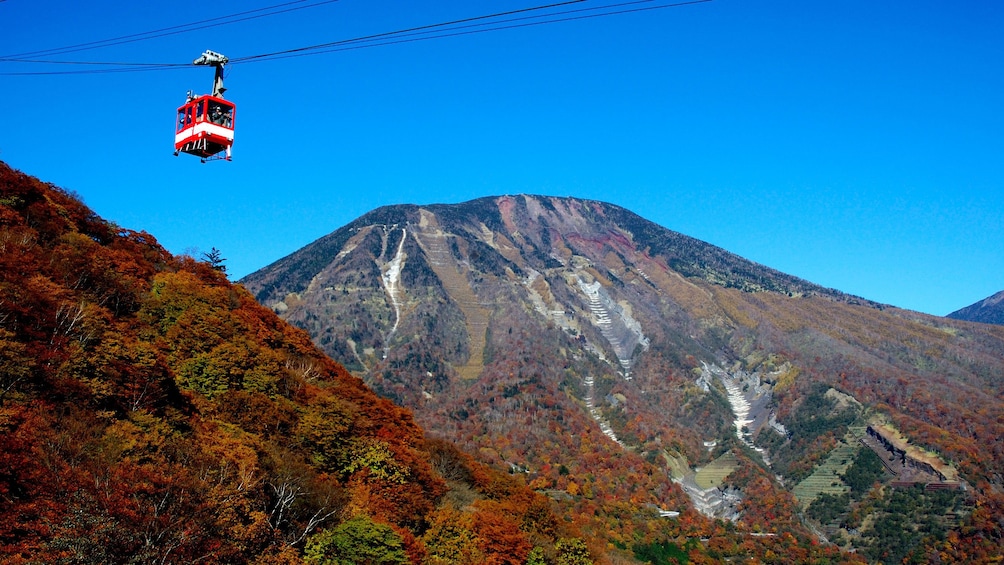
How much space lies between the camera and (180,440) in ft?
86.0

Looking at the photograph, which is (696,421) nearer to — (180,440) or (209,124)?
(180,440)

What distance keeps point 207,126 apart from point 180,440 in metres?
10.7

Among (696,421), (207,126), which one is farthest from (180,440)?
(696,421)

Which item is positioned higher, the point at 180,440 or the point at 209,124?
the point at 209,124

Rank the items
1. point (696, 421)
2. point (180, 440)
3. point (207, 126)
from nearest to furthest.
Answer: point (207, 126) < point (180, 440) < point (696, 421)

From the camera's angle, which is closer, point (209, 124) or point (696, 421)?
point (209, 124)

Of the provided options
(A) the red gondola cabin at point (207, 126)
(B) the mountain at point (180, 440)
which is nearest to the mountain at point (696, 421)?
(B) the mountain at point (180, 440)

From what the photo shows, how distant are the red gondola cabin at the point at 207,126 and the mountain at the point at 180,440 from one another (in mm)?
8292

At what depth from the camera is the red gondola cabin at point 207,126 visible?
24.1 metres

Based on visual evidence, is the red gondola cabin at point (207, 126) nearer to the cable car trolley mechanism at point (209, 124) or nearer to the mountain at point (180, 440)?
the cable car trolley mechanism at point (209, 124)

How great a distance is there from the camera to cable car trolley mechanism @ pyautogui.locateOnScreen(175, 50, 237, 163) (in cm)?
2408

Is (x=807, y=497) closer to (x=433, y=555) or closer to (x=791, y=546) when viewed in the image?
(x=791, y=546)

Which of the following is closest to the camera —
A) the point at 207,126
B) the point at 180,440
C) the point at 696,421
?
the point at 207,126

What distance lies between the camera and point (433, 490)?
40.9m
